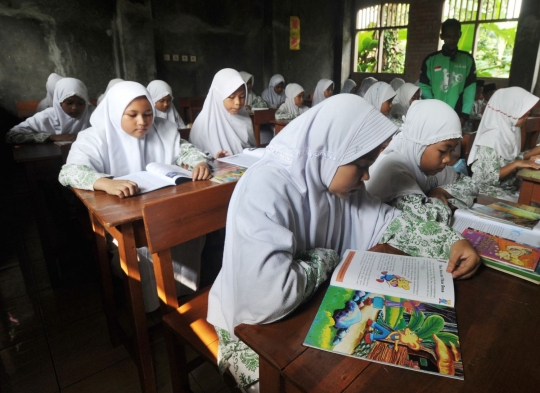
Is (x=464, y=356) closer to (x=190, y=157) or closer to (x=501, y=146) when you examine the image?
(x=190, y=157)

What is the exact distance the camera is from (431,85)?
397 cm

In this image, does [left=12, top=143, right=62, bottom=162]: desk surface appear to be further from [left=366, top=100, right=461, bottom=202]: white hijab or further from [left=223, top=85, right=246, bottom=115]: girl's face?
[left=366, top=100, right=461, bottom=202]: white hijab

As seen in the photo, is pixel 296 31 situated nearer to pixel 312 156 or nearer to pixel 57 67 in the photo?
pixel 57 67

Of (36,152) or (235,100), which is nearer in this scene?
(36,152)

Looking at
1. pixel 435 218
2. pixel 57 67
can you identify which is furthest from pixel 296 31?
pixel 435 218

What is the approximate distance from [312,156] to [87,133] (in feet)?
4.73

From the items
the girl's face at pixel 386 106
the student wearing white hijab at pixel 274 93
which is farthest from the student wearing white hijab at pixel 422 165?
the student wearing white hijab at pixel 274 93

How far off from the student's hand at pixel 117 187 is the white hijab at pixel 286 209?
2.11ft

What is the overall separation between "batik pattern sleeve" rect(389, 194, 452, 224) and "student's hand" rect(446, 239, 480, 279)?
0.25m

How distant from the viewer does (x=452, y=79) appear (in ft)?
12.6

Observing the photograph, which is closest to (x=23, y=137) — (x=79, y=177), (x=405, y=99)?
(x=79, y=177)

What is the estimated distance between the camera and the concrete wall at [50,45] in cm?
507

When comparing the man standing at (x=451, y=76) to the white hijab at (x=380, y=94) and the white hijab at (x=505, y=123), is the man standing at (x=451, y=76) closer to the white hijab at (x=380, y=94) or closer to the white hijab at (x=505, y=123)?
the white hijab at (x=380, y=94)

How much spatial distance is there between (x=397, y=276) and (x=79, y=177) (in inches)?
55.5
